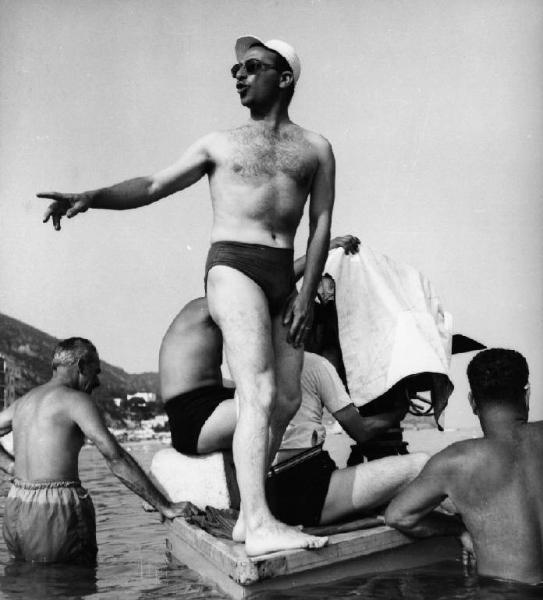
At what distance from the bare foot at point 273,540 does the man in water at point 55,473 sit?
4.66 ft

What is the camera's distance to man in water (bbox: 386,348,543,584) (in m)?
3.21

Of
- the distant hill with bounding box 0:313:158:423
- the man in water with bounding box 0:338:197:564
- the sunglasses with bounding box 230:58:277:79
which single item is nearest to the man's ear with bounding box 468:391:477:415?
the sunglasses with bounding box 230:58:277:79

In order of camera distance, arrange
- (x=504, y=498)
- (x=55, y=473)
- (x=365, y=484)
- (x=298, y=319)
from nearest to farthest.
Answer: (x=504, y=498) → (x=298, y=319) → (x=365, y=484) → (x=55, y=473)

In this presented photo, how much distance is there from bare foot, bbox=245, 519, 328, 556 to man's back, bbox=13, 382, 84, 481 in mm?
1867

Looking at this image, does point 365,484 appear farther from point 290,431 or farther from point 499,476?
point 499,476

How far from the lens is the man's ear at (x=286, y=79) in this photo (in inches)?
153

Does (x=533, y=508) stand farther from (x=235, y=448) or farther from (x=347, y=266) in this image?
(x=347, y=266)

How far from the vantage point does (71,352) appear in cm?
501

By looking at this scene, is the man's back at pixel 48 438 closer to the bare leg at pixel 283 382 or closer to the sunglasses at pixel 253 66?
the bare leg at pixel 283 382

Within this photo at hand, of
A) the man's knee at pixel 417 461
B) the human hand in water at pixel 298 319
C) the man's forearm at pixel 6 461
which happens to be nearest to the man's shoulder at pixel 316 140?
the human hand in water at pixel 298 319

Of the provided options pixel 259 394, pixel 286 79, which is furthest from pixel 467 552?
pixel 286 79

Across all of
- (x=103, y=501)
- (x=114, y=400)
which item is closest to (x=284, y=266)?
(x=103, y=501)

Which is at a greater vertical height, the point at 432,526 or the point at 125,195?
the point at 125,195

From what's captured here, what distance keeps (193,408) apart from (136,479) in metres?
0.64
